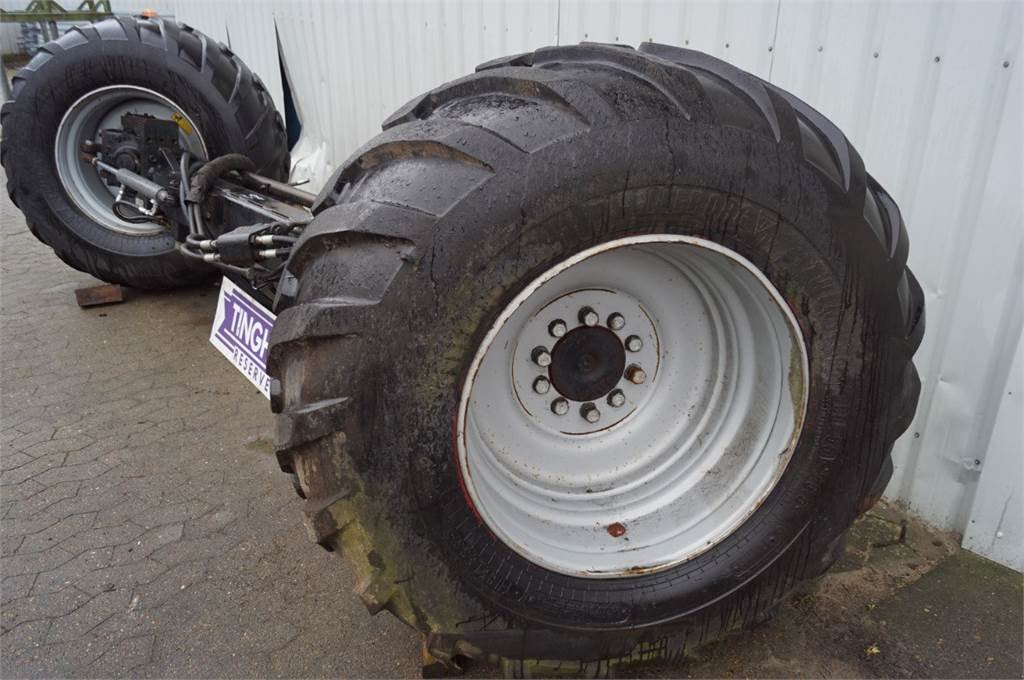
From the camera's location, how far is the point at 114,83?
432 cm

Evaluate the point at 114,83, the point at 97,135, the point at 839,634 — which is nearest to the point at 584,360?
the point at 839,634

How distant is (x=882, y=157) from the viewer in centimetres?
262

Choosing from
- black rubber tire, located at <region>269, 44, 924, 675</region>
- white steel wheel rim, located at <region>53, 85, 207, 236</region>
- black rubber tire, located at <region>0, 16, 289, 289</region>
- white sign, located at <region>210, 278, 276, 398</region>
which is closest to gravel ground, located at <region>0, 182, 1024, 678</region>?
black rubber tire, located at <region>269, 44, 924, 675</region>

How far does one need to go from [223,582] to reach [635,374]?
59.8 inches

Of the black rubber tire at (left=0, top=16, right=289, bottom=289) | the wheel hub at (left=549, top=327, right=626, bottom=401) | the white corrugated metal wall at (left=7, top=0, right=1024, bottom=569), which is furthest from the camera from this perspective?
the black rubber tire at (left=0, top=16, right=289, bottom=289)

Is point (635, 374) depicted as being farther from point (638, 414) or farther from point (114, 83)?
point (114, 83)

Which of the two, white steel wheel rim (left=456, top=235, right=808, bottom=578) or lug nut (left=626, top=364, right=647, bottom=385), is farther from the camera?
lug nut (left=626, top=364, right=647, bottom=385)

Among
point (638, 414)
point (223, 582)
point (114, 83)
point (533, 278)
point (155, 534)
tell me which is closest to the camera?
point (533, 278)

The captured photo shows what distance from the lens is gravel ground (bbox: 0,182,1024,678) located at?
2123 mm

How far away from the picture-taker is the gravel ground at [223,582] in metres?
2.12

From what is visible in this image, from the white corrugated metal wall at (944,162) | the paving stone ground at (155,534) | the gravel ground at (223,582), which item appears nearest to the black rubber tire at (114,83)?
the paving stone ground at (155,534)

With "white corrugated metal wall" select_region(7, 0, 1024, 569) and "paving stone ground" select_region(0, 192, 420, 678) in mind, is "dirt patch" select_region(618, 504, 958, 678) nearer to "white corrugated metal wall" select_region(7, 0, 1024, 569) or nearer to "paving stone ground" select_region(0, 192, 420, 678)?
"white corrugated metal wall" select_region(7, 0, 1024, 569)

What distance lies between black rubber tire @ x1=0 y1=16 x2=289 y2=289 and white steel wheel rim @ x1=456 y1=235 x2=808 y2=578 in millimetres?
3223

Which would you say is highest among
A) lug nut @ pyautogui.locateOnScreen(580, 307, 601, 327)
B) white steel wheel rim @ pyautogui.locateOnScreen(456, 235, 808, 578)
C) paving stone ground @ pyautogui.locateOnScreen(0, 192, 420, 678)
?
lug nut @ pyautogui.locateOnScreen(580, 307, 601, 327)
